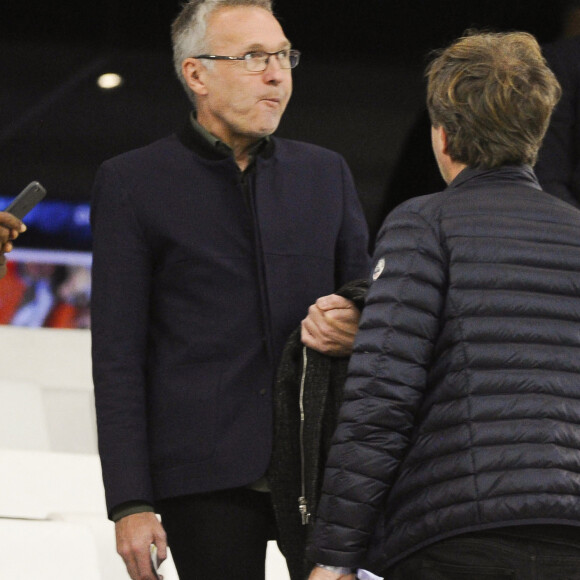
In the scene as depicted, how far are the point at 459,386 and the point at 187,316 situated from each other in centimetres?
58

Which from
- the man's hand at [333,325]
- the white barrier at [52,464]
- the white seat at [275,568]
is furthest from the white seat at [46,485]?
the man's hand at [333,325]

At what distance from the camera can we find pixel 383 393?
162 cm

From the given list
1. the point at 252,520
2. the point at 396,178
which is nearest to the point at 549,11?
the point at 396,178

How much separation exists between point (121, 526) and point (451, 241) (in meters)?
0.74

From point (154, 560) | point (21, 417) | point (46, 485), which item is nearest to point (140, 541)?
point (154, 560)

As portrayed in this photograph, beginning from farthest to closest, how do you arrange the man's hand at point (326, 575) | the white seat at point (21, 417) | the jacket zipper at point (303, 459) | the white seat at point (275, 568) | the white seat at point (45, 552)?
the white seat at point (21, 417) < the white seat at point (275, 568) < the white seat at point (45, 552) < the jacket zipper at point (303, 459) < the man's hand at point (326, 575)

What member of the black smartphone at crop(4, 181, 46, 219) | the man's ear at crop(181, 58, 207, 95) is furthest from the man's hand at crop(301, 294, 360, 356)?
the black smartphone at crop(4, 181, 46, 219)

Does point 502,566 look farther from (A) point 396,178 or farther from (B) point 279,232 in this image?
(A) point 396,178

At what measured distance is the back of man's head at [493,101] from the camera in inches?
66.1

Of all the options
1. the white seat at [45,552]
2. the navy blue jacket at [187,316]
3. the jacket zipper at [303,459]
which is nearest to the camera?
the jacket zipper at [303,459]

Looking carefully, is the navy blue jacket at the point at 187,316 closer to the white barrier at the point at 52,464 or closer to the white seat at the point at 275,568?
the white barrier at the point at 52,464

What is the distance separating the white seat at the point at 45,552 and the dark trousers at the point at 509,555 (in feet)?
3.90

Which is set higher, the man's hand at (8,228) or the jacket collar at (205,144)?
the jacket collar at (205,144)

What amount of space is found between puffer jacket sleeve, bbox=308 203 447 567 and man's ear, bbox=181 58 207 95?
65 cm
